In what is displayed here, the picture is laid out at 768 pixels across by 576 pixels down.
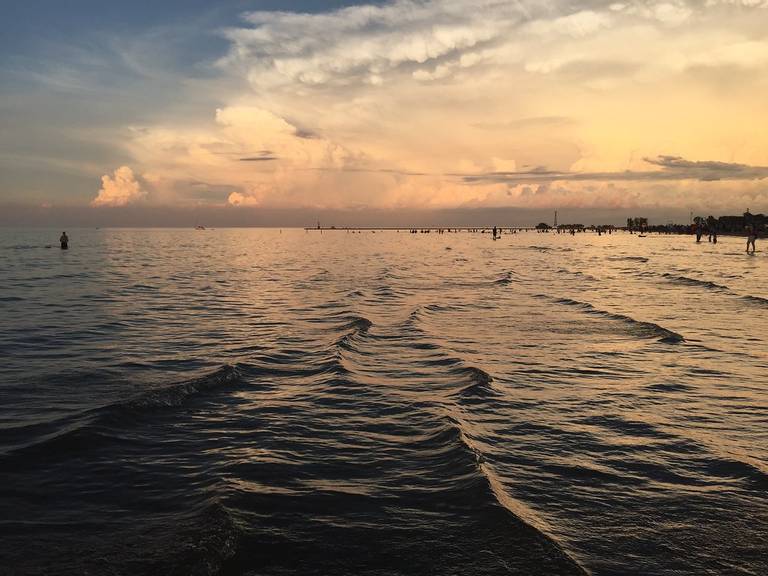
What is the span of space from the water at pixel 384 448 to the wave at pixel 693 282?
15330 mm

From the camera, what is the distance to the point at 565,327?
76.4 feet

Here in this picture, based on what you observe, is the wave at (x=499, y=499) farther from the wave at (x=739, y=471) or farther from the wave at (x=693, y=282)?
the wave at (x=693, y=282)

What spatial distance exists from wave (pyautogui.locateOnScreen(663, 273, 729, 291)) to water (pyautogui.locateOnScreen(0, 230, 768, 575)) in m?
15.3

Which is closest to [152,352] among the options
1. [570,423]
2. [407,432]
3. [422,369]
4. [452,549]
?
[422,369]

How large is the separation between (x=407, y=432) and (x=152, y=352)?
10657 millimetres

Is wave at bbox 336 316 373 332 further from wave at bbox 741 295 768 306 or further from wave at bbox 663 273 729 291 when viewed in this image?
wave at bbox 663 273 729 291

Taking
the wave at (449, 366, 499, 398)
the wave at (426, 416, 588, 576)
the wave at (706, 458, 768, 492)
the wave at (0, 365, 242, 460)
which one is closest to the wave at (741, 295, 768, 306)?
the wave at (449, 366, 499, 398)

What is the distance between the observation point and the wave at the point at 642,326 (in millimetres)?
20531

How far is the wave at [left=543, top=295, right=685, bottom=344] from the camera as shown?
20.5 m

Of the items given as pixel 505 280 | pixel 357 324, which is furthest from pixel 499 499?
pixel 505 280

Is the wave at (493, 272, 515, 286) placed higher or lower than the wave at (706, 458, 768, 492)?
higher

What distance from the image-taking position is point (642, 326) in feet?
76.7

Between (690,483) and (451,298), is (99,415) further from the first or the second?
(451,298)

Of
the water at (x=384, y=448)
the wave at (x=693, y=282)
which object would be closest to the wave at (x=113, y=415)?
the water at (x=384, y=448)
